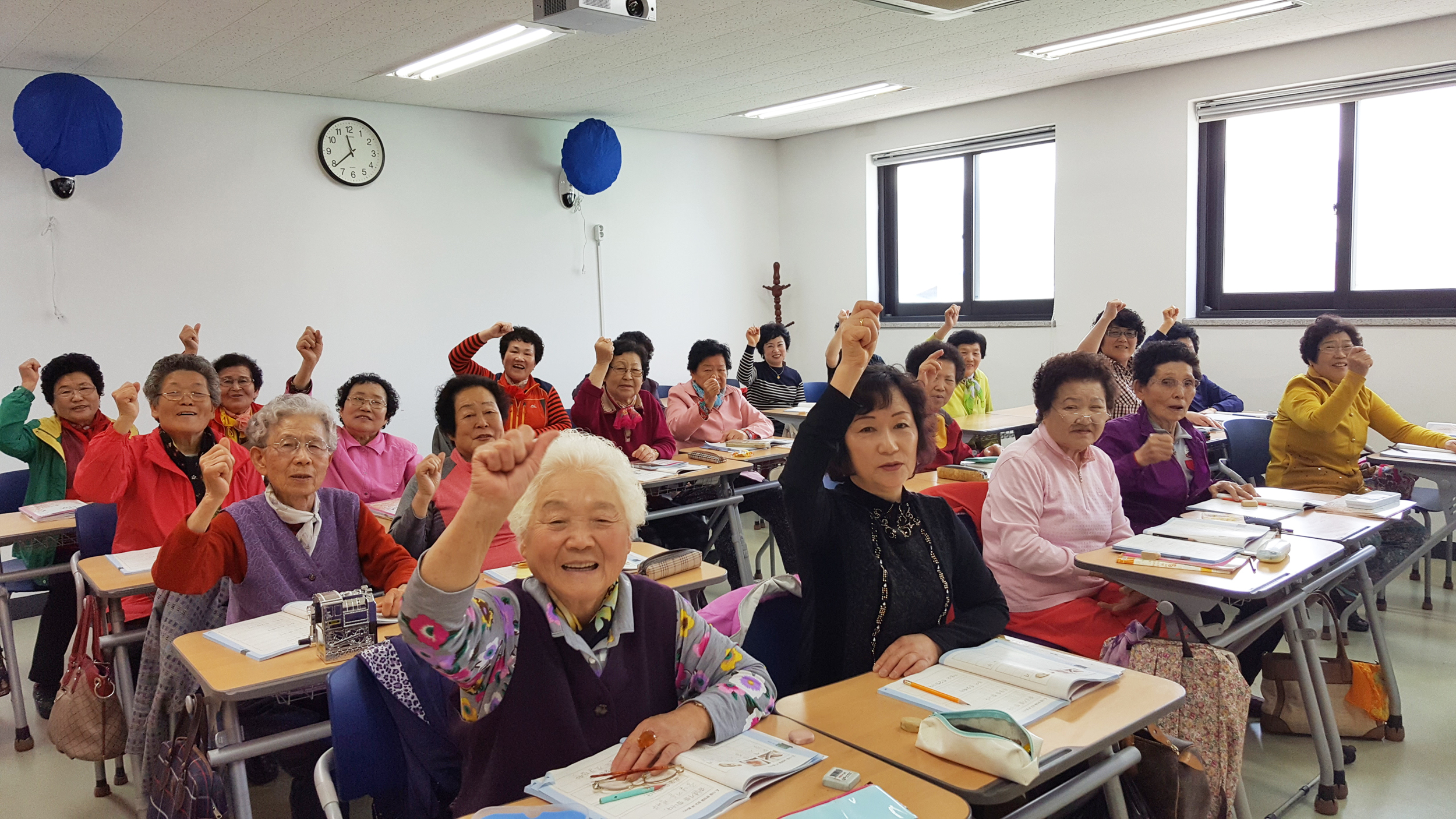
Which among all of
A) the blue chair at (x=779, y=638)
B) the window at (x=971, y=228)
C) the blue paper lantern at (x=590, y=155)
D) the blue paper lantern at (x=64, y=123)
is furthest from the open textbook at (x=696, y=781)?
the window at (x=971, y=228)

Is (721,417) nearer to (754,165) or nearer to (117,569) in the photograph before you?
(117,569)

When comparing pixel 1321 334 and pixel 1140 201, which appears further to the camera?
pixel 1140 201

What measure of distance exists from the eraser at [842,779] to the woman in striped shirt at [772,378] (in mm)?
5503

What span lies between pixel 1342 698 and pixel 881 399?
226cm

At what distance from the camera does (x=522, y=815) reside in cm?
131

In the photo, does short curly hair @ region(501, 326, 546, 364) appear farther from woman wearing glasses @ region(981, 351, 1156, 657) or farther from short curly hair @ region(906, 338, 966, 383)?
woman wearing glasses @ region(981, 351, 1156, 657)

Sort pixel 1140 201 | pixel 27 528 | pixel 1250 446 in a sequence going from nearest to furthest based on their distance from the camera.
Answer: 1. pixel 27 528
2. pixel 1250 446
3. pixel 1140 201

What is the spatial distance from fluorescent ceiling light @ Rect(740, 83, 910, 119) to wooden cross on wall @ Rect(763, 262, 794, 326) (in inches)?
64.7


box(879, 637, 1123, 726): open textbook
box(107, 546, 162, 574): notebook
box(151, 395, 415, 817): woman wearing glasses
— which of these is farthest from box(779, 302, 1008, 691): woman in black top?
box(107, 546, 162, 574): notebook

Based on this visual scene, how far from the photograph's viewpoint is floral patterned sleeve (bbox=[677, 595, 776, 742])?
5.35 ft

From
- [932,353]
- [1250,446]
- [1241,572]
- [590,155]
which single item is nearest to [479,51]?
[590,155]

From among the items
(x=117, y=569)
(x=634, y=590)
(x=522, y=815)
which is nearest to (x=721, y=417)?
(x=117, y=569)

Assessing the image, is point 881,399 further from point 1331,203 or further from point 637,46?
point 1331,203

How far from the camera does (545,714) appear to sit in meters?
1.55
